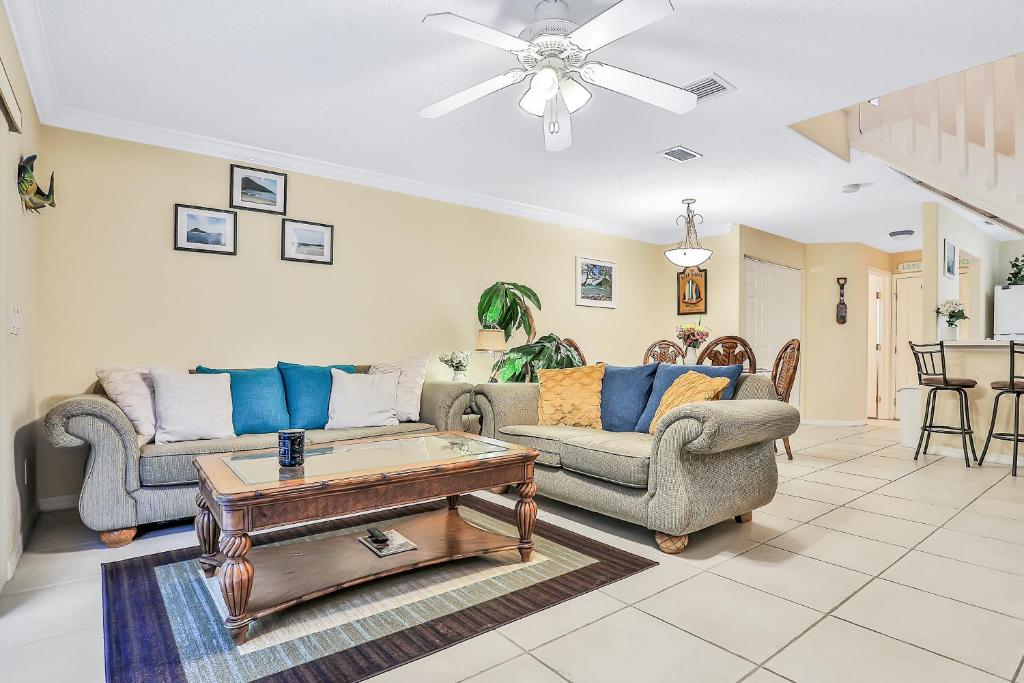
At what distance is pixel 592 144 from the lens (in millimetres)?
3932

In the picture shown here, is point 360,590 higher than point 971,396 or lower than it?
lower

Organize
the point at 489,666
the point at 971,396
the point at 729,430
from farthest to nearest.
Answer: the point at 971,396, the point at 729,430, the point at 489,666

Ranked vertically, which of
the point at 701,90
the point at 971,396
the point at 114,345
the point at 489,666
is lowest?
the point at 489,666

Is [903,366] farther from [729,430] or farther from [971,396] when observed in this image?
[729,430]

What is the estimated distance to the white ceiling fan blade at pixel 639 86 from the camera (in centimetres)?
235

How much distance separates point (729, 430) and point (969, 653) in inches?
41.0

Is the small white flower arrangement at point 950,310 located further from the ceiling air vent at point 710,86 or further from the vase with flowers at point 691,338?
the ceiling air vent at point 710,86

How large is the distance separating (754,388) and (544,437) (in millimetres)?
1222

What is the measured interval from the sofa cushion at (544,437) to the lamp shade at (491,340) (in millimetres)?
1337

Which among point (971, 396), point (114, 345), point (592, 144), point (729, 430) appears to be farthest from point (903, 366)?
point (114, 345)

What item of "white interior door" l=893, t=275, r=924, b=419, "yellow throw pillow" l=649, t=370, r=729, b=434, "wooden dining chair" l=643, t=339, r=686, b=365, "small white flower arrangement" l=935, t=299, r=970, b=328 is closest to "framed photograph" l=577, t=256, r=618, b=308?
"wooden dining chair" l=643, t=339, r=686, b=365

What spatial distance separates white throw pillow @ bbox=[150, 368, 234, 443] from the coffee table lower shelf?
956mm

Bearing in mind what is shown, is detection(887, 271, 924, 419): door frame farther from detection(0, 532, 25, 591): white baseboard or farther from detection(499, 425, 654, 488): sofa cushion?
detection(0, 532, 25, 591): white baseboard

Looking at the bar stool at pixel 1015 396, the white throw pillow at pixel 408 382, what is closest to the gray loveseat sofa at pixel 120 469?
the white throw pillow at pixel 408 382
